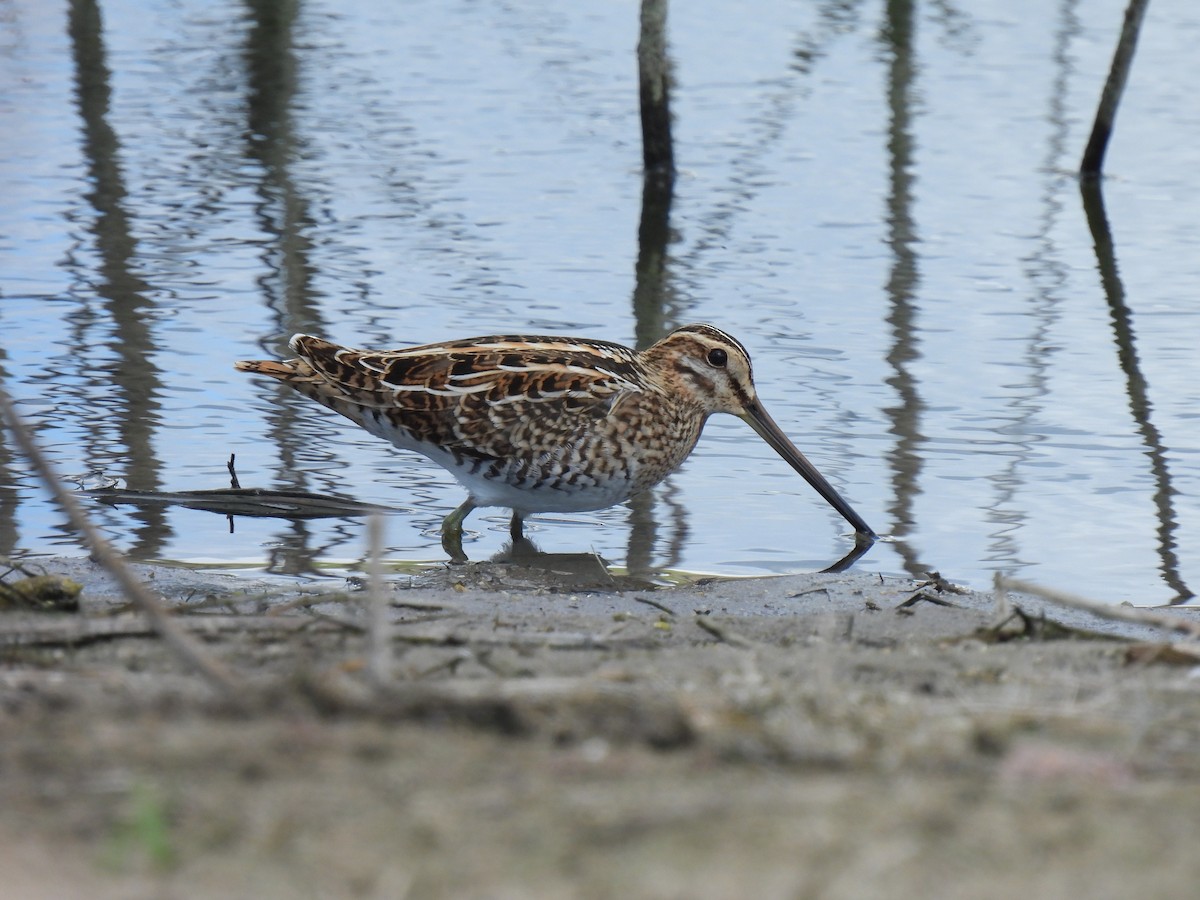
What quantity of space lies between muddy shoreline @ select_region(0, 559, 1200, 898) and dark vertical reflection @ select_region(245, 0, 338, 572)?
9.93 ft

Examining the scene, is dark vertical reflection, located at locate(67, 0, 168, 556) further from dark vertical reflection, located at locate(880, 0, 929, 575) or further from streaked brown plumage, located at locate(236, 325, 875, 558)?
dark vertical reflection, located at locate(880, 0, 929, 575)

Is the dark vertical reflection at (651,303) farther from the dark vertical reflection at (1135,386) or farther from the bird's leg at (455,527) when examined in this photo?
the dark vertical reflection at (1135,386)

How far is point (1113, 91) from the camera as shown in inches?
465

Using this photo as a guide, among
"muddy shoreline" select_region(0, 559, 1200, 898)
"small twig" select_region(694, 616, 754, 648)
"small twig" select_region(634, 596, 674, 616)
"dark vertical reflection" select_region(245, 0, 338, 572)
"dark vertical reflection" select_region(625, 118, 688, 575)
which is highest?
"muddy shoreline" select_region(0, 559, 1200, 898)

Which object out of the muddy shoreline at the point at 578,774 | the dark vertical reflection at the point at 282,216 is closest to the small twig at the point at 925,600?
the muddy shoreline at the point at 578,774

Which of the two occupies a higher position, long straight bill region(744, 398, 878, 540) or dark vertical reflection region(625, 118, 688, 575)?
long straight bill region(744, 398, 878, 540)

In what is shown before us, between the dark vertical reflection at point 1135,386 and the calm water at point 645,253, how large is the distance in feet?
0.08

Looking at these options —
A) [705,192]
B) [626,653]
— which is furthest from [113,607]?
[705,192]

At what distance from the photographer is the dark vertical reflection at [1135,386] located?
661 cm

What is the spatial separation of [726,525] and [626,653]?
111 inches

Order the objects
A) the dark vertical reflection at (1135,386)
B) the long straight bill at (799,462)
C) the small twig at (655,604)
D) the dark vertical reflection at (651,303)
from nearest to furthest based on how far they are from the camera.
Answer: the small twig at (655,604), the dark vertical reflection at (1135,386), the dark vertical reflection at (651,303), the long straight bill at (799,462)

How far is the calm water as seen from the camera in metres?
7.11

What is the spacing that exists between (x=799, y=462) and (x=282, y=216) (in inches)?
207

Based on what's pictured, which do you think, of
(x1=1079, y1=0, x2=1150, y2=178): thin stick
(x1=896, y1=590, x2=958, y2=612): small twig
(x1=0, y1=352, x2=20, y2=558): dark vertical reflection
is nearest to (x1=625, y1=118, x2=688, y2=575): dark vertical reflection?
(x1=896, y1=590, x2=958, y2=612): small twig
